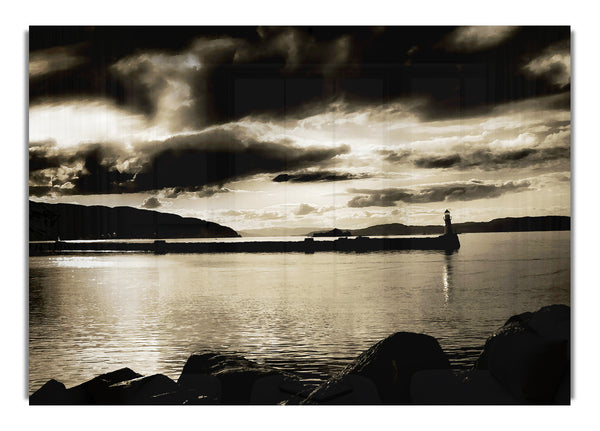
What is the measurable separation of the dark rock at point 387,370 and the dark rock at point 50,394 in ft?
6.07

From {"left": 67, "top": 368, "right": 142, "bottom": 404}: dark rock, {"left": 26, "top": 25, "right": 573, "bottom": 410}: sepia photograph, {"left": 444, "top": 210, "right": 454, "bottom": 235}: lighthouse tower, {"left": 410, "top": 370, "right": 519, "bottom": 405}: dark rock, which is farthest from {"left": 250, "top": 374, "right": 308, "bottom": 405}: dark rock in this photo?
{"left": 444, "top": 210, "right": 454, "bottom": 235}: lighthouse tower

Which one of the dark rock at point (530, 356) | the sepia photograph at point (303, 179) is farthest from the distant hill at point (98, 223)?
the dark rock at point (530, 356)

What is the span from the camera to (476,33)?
20.8 feet

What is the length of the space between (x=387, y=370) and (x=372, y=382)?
14cm

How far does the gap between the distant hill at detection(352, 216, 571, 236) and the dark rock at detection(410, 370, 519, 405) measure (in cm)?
108

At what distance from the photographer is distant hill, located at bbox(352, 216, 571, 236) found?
628 centimetres

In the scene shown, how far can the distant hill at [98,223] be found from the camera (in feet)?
20.6

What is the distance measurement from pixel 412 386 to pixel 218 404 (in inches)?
58.2

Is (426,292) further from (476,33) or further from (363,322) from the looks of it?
(476,33)

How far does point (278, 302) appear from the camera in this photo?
6.30 metres

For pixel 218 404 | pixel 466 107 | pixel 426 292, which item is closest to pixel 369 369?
pixel 426 292

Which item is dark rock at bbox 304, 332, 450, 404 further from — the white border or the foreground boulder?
the foreground boulder

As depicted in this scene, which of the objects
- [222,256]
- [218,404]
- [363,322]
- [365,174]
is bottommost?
[218,404]
